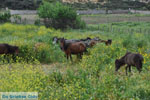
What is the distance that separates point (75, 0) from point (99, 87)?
8996 cm

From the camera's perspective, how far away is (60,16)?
3547 cm

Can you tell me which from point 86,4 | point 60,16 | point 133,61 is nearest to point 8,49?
point 133,61

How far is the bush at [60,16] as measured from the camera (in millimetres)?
35094

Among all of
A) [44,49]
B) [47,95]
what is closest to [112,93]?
[47,95]

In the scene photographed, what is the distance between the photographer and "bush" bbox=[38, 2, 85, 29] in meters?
35.1

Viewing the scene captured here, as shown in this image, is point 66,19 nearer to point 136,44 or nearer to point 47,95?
point 136,44

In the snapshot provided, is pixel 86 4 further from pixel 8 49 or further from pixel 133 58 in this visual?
pixel 133 58

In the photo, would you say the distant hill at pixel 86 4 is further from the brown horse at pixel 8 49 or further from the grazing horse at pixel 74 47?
the grazing horse at pixel 74 47

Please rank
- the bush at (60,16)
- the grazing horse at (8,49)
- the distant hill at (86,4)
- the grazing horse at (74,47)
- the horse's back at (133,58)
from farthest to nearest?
1. the distant hill at (86,4)
2. the bush at (60,16)
3. the grazing horse at (8,49)
4. the grazing horse at (74,47)
5. the horse's back at (133,58)

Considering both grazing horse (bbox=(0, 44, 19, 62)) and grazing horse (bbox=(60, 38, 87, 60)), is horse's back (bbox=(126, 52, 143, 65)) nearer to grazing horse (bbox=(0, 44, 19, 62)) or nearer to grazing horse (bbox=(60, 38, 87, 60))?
grazing horse (bbox=(60, 38, 87, 60))

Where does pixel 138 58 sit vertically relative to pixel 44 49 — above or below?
above

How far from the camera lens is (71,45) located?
14016mm

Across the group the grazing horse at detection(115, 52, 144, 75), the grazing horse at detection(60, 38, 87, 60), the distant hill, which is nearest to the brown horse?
the grazing horse at detection(60, 38, 87, 60)

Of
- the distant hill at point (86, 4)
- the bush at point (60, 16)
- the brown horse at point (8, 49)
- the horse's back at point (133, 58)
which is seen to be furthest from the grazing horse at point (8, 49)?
the distant hill at point (86, 4)
